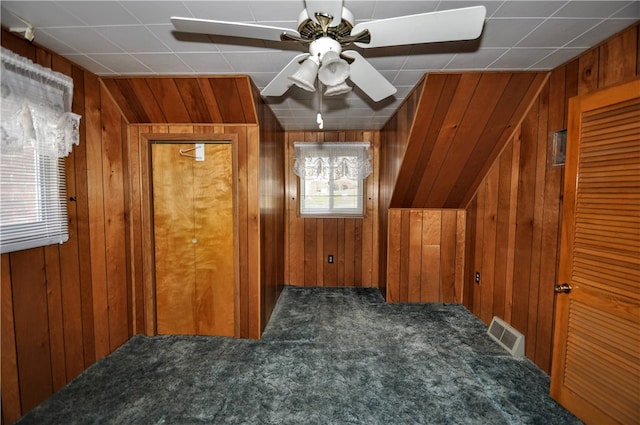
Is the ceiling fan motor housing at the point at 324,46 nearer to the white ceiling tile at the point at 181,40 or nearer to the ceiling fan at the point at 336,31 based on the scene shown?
the ceiling fan at the point at 336,31

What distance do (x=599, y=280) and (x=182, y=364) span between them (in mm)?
2822

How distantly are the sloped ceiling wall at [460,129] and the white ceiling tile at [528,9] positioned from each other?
677mm

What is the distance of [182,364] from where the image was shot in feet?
6.98

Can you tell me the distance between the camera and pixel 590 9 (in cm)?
132

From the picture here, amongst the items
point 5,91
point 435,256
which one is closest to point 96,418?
point 5,91

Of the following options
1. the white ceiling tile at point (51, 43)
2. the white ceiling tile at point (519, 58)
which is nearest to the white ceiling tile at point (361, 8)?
the white ceiling tile at point (519, 58)

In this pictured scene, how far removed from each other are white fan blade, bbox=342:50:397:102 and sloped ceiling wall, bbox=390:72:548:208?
72 centimetres

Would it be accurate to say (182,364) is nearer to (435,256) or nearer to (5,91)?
(5,91)

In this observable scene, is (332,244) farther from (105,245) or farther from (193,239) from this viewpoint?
(105,245)

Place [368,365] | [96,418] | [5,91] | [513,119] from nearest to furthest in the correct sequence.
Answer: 1. [5,91]
2. [96,418]
3. [368,365]
4. [513,119]

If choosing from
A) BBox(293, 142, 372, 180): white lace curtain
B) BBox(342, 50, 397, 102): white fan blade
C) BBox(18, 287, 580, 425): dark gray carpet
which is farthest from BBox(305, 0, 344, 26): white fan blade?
BBox(293, 142, 372, 180): white lace curtain

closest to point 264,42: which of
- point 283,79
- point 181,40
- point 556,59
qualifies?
point 283,79

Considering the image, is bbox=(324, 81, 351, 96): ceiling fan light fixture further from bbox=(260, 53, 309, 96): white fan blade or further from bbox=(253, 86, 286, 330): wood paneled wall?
bbox=(253, 86, 286, 330): wood paneled wall

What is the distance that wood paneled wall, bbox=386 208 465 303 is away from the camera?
3.26 m
